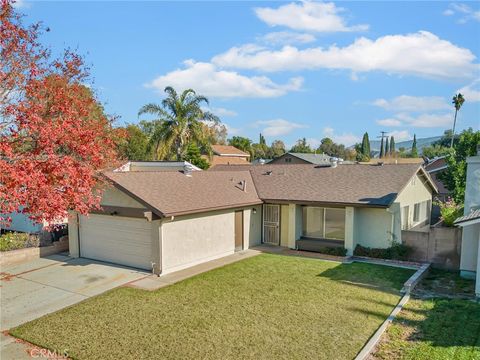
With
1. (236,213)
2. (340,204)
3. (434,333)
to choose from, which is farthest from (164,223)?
(434,333)

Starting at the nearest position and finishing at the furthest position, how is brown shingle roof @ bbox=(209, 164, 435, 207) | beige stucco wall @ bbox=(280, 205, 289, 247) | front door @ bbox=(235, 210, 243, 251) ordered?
brown shingle roof @ bbox=(209, 164, 435, 207), front door @ bbox=(235, 210, 243, 251), beige stucco wall @ bbox=(280, 205, 289, 247)

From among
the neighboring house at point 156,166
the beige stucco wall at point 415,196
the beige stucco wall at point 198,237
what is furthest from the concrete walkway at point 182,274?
the neighboring house at point 156,166

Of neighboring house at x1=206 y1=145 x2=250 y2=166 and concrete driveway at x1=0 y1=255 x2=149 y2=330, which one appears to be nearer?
concrete driveway at x1=0 y1=255 x2=149 y2=330

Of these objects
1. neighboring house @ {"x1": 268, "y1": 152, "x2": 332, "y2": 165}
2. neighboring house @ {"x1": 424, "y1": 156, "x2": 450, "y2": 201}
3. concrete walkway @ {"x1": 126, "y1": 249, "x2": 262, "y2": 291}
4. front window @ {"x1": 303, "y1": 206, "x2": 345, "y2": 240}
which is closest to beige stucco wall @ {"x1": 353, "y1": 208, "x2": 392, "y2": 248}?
front window @ {"x1": 303, "y1": 206, "x2": 345, "y2": 240}

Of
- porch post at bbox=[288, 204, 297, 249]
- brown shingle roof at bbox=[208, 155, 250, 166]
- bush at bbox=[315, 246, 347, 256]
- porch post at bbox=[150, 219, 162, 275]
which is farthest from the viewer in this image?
brown shingle roof at bbox=[208, 155, 250, 166]

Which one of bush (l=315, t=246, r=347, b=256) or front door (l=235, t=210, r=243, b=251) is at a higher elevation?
front door (l=235, t=210, r=243, b=251)

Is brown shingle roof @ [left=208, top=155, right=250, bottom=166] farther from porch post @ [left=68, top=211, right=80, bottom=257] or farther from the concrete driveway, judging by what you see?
the concrete driveway

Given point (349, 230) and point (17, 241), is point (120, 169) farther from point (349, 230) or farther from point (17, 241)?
point (349, 230)
